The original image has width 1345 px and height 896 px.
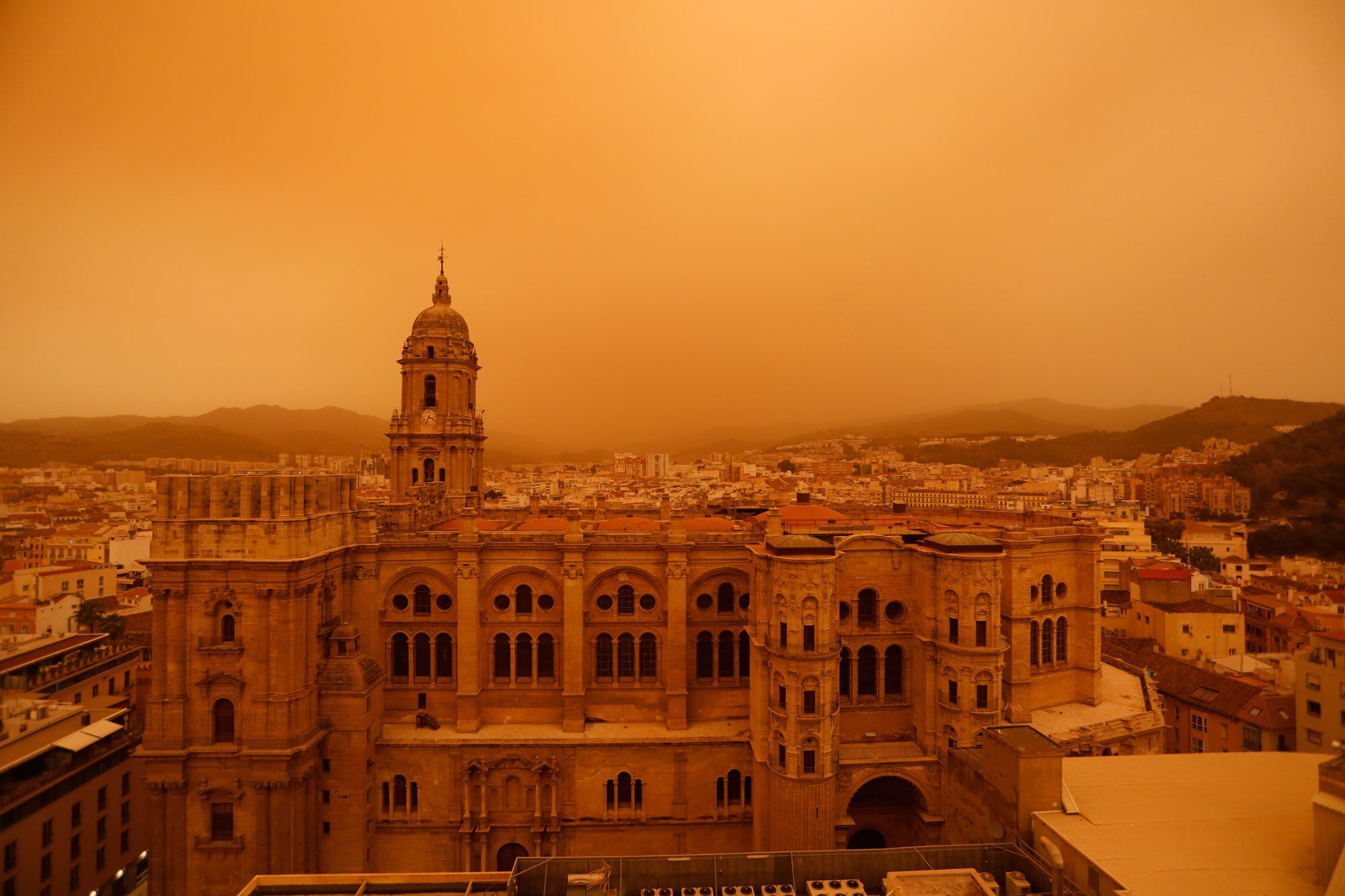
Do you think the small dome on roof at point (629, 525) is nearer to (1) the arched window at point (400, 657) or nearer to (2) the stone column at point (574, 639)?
(2) the stone column at point (574, 639)

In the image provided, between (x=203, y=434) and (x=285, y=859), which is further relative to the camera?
(x=203, y=434)

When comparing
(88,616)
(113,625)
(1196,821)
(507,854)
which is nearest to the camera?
(1196,821)

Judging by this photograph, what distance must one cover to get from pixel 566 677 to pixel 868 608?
13.1 m

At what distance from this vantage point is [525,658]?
27656mm

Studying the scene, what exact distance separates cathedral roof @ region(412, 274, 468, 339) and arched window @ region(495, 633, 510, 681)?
2048 cm

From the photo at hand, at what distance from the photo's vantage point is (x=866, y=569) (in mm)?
25766

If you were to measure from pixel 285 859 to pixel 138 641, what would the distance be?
27165 millimetres

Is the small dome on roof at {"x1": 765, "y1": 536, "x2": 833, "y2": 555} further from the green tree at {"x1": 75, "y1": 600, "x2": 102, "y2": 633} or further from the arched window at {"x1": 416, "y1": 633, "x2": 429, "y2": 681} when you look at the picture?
the green tree at {"x1": 75, "y1": 600, "x2": 102, "y2": 633}

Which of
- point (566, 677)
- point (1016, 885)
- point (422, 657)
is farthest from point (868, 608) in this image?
point (422, 657)

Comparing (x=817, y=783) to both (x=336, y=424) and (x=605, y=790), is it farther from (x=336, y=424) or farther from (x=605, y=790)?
(x=336, y=424)

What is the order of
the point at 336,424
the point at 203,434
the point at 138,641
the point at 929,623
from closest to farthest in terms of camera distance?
the point at 929,623
the point at 138,641
the point at 203,434
the point at 336,424

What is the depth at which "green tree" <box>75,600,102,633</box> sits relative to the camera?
137ft

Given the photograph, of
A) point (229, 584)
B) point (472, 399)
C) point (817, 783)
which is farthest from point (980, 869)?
point (472, 399)

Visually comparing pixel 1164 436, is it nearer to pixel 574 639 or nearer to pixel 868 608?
pixel 868 608
